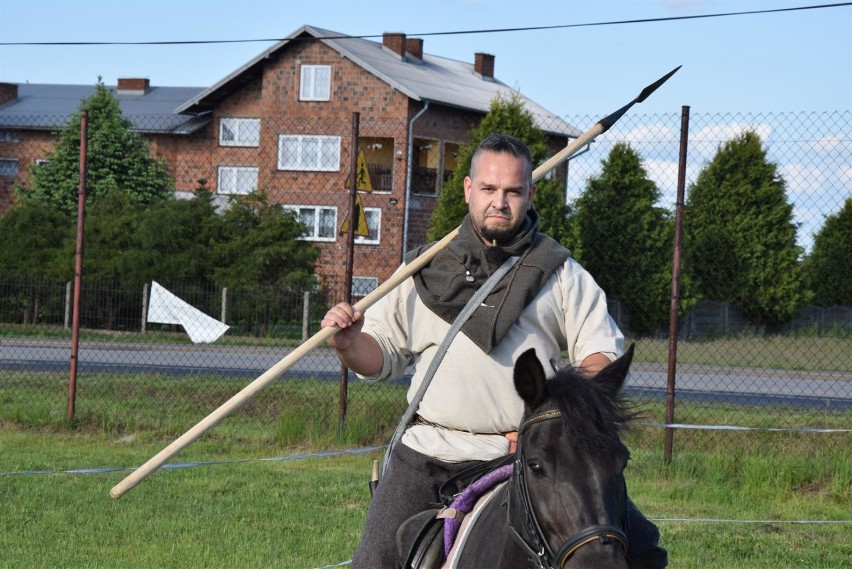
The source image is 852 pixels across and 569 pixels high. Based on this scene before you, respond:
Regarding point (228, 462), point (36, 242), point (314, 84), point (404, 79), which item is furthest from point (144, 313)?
point (314, 84)

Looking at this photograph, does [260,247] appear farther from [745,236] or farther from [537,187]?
[745,236]

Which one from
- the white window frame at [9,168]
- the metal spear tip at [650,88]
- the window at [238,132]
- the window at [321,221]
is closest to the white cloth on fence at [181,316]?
the metal spear tip at [650,88]

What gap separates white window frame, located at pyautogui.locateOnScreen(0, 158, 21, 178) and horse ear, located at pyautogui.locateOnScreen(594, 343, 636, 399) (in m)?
43.5

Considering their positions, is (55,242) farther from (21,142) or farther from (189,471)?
(21,142)

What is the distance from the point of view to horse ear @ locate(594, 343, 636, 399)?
312 cm

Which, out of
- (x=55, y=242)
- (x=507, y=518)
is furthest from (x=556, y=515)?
(x=55, y=242)

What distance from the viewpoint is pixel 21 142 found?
1704 inches

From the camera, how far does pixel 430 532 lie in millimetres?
3615

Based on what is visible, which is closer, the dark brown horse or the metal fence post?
the dark brown horse

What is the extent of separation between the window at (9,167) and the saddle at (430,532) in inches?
1690

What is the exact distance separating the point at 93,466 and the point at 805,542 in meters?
5.89

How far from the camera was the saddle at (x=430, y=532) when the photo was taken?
3576mm

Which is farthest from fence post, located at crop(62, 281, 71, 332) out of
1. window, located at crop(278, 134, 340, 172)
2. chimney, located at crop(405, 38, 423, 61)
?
chimney, located at crop(405, 38, 423, 61)

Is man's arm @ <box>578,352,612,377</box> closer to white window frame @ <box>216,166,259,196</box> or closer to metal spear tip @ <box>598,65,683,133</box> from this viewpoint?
metal spear tip @ <box>598,65,683,133</box>
